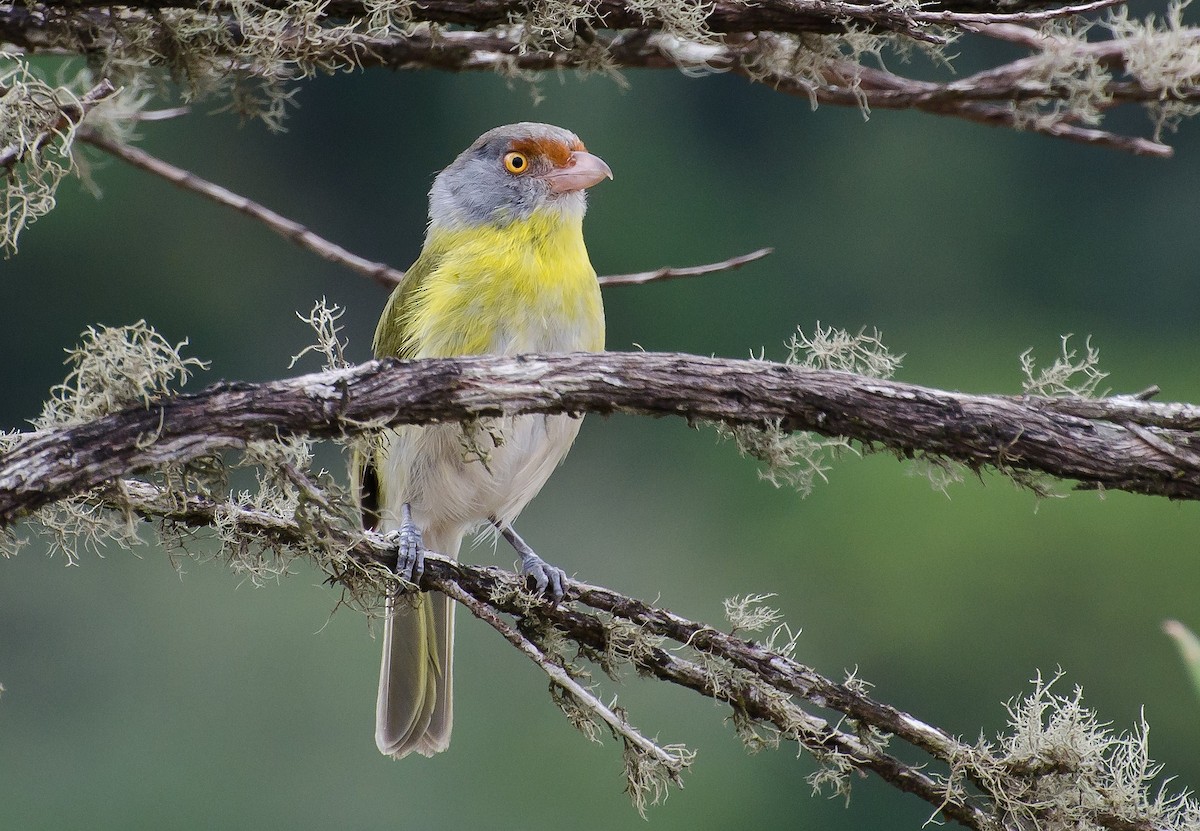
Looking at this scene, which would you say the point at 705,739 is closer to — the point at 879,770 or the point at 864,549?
the point at 864,549

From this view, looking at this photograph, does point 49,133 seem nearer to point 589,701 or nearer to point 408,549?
point 408,549

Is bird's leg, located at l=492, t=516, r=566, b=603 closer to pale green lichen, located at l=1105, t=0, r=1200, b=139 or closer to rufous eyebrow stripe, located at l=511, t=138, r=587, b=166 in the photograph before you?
rufous eyebrow stripe, located at l=511, t=138, r=587, b=166

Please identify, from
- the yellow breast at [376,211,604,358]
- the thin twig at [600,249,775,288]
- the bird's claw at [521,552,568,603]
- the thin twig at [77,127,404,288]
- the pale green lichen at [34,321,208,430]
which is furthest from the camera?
the yellow breast at [376,211,604,358]

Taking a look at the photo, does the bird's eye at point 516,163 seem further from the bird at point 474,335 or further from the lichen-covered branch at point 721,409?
the lichen-covered branch at point 721,409

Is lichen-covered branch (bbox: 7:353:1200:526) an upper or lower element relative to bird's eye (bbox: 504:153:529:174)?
upper

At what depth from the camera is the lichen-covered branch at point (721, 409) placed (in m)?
A: 1.95

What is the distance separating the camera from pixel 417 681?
3.30 meters

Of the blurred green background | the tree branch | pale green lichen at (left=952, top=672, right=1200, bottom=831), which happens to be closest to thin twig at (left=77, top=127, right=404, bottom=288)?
the tree branch

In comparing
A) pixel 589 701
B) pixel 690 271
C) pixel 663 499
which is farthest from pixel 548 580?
pixel 663 499

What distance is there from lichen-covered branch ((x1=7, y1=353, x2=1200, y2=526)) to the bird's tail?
1149 millimetres

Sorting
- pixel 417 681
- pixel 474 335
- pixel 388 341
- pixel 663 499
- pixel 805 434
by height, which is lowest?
pixel 663 499

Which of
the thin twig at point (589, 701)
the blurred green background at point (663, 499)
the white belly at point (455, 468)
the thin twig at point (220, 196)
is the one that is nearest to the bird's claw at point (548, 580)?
the thin twig at point (589, 701)

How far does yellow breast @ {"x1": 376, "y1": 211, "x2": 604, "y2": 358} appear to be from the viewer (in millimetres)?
3121

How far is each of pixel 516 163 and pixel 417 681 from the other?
51.2 inches
